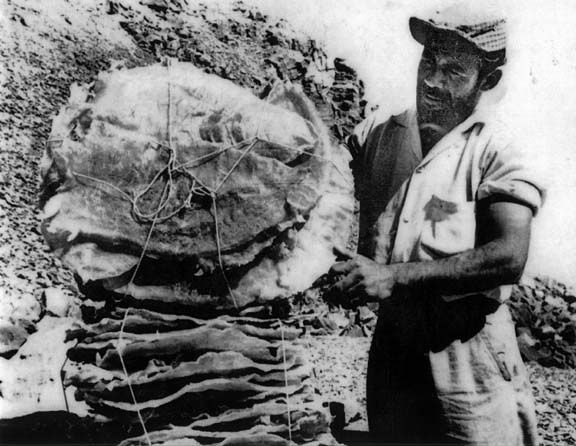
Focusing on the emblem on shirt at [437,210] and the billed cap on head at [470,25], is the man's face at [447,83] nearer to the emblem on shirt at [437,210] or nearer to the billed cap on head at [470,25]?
the billed cap on head at [470,25]

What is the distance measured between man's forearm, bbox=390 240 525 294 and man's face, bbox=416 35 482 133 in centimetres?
52

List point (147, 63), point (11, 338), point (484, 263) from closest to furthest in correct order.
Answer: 1. point (484, 263)
2. point (11, 338)
3. point (147, 63)

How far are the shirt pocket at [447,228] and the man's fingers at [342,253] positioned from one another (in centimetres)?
28

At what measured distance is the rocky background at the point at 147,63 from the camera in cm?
297

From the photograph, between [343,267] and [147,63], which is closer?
[343,267]

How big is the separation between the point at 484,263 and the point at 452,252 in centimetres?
13

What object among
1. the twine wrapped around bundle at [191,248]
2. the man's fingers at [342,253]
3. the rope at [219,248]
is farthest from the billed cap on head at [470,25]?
the rope at [219,248]

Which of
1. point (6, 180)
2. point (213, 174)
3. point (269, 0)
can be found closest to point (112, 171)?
point (213, 174)

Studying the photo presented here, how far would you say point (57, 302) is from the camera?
3.01 meters

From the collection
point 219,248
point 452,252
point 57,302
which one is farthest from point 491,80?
point 57,302

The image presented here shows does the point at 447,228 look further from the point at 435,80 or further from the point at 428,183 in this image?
the point at 435,80

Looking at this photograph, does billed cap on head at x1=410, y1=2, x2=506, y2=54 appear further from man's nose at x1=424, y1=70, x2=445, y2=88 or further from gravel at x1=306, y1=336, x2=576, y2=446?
gravel at x1=306, y1=336, x2=576, y2=446

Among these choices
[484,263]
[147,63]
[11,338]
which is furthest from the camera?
[147,63]

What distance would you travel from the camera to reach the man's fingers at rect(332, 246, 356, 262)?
2.76 metres
